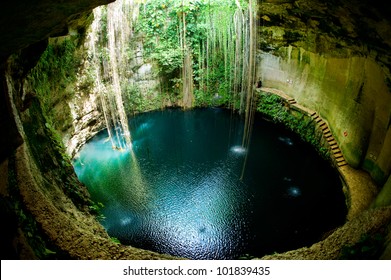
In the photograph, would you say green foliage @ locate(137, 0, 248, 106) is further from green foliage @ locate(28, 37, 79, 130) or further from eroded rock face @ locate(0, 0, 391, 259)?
green foliage @ locate(28, 37, 79, 130)

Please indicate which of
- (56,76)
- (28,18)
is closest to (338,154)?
(56,76)

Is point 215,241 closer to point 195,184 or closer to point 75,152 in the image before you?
point 195,184

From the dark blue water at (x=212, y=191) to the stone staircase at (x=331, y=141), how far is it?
472mm

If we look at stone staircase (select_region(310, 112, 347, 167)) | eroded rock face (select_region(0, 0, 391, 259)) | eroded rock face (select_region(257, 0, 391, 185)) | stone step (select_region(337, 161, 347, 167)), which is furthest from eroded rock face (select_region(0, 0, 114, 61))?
stone staircase (select_region(310, 112, 347, 167))

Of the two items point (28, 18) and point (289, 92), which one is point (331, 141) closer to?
point (289, 92)

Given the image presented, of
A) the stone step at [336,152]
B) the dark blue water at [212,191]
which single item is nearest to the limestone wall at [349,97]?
the stone step at [336,152]

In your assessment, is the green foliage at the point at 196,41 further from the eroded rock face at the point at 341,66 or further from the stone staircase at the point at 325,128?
the stone staircase at the point at 325,128

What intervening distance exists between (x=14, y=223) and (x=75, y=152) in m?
7.74

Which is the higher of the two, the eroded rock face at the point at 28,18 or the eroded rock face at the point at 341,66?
the eroded rock face at the point at 28,18

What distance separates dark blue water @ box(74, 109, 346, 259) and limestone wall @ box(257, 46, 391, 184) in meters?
1.23

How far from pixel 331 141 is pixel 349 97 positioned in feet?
5.23

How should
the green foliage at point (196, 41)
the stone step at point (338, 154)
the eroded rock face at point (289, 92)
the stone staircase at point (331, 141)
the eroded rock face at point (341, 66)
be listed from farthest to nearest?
the green foliage at point (196, 41) < the stone step at point (338, 154) < the stone staircase at point (331, 141) < the eroded rock face at point (341, 66) < the eroded rock face at point (289, 92)

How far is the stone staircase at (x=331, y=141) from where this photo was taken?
9.54 metres

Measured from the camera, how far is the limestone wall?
7.97 m
